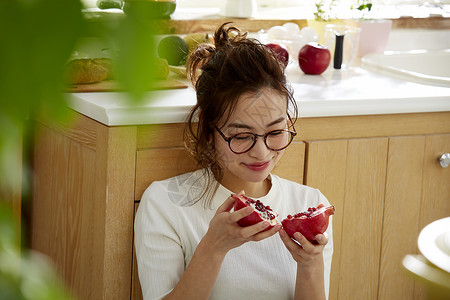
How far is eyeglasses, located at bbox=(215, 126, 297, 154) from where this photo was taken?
1.32m

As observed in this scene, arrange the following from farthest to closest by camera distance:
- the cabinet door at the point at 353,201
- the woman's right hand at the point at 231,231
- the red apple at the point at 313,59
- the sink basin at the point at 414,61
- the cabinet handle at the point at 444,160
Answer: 1. the sink basin at the point at 414,61
2. the red apple at the point at 313,59
3. the cabinet handle at the point at 444,160
4. the cabinet door at the point at 353,201
5. the woman's right hand at the point at 231,231

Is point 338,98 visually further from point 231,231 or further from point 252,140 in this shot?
point 231,231

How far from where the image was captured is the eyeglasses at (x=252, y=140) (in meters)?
1.32

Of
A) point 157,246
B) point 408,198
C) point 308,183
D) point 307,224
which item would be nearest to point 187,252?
point 157,246

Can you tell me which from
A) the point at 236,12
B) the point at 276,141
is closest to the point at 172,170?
the point at 276,141

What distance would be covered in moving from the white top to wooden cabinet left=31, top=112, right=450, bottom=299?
7 cm

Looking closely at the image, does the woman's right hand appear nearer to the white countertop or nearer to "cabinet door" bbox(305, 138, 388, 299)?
the white countertop

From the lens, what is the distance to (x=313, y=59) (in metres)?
1.93

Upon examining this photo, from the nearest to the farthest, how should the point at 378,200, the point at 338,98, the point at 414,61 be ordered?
the point at 338,98 < the point at 378,200 < the point at 414,61

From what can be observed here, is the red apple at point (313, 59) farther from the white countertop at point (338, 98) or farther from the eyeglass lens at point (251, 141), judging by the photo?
the eyeglass lens at point (251, 141)

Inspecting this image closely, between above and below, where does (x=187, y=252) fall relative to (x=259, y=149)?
below

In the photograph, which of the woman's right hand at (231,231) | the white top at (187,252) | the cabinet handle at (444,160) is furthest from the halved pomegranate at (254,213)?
the cabinet handle at (444,160)

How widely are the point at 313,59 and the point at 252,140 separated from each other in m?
0.68

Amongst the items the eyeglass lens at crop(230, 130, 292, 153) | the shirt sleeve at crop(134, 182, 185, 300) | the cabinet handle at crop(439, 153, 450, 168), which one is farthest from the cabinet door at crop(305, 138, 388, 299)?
the shirt sleeve at crop(134, 182, 185, 300)
